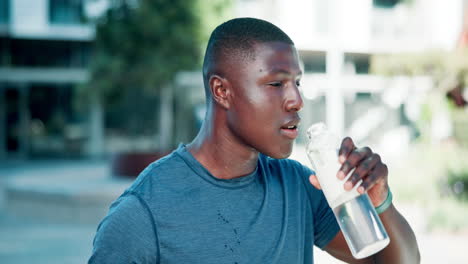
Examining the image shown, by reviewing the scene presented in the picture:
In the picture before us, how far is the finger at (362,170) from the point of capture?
4.95 feet

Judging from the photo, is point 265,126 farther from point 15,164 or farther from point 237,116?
point 15,164

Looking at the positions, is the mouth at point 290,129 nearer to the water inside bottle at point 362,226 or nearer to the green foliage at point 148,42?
the water inside bottle at point 362,226

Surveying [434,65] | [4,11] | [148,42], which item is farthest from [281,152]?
[4,11]

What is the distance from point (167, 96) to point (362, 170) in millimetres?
11334

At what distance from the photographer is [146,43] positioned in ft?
37.6

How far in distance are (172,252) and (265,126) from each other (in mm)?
466

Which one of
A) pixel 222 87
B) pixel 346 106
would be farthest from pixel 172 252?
pixel 346 106

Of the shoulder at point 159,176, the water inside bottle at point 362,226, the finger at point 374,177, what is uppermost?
the finger at point 374,177

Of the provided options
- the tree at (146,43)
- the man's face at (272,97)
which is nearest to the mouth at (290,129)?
the man's face at (272,97)

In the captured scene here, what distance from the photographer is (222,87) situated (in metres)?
1.83

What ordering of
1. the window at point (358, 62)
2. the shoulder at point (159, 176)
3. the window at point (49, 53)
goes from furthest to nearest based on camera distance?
the window at point (358, 62) → the window at point (49, 53) → the shoulder at point (159, 176)

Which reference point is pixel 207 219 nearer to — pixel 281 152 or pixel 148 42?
pixel 281 152

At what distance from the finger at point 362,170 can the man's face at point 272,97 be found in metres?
0.27

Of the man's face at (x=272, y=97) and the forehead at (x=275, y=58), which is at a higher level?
the forehead at (x=275, y=58)
